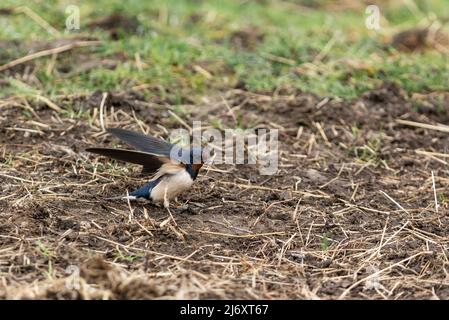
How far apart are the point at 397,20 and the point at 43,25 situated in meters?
4.56

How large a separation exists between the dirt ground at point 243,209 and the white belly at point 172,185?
13 centimetres

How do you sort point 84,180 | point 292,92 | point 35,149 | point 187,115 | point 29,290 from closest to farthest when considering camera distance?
point 29,290
point 84,180
point 35,149
point 187,115
point 292,92

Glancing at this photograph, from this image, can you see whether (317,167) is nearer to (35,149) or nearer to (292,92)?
(292,92)

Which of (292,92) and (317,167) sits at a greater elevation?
(292,92)

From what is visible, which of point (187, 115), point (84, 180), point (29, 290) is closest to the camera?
point (29, 290)

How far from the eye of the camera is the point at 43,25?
8.36 m

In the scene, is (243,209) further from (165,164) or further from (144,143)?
(144,143)

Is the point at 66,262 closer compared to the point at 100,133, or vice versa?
the point at 66,262

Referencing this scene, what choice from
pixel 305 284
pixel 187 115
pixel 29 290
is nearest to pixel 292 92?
pixel 187 115

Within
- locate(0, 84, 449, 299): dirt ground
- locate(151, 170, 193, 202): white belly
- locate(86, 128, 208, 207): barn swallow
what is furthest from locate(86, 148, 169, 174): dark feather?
locate(0, 84, 449, 299): dirt ground

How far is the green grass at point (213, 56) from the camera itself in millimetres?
7305

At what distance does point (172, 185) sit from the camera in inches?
206

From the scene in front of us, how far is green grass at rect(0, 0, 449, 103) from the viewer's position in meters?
7.30

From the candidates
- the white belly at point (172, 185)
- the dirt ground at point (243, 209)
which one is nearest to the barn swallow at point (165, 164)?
the white belly at point (172, 185)
